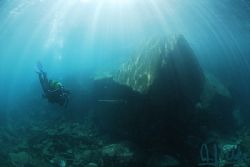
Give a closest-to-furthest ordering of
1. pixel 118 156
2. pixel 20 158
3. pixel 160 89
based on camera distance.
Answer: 1. pixel 160 89
2. pixel 118 156
3. pixel 20 158

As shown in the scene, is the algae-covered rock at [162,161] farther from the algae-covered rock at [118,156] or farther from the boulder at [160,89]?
the boulder at [160,89]

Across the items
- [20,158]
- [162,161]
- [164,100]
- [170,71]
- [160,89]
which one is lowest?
[162,161]

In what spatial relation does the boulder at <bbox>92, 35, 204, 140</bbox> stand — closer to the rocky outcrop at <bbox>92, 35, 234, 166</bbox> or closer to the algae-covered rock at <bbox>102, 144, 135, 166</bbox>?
the rocky outcrop at <bbox>92, 35, 234, 166</bbox>

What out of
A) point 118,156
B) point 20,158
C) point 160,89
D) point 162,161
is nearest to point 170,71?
point 160,89

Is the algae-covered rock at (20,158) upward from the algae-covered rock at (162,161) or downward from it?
upward

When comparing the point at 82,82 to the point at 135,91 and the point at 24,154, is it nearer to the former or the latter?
the point at 24,154

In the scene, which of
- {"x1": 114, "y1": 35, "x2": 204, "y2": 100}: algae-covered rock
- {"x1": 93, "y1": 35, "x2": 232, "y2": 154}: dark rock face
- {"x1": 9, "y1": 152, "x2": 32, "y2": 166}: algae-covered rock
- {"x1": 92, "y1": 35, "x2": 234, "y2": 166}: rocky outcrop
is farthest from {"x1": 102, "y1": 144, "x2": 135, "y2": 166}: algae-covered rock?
{"x1": 9, "y1": 152, "x2": 32, "y2": 166}: algae-covered rock

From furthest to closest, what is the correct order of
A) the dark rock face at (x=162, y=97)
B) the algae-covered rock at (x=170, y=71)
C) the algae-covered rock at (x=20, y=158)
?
the algae-covered rock at (x=20, y=158)
the dark rock face at (x=162, y=97)
the algae-covered rock at (x=170, y=71)

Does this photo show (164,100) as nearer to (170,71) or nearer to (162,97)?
(162,97)

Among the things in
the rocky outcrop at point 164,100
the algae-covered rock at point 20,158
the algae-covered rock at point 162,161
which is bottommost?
the algae-covered rock at point 162,161

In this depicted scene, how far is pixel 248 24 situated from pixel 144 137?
17054mm

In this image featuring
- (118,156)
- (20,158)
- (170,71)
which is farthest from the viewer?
(20,158)

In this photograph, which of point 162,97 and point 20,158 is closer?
point 162,97

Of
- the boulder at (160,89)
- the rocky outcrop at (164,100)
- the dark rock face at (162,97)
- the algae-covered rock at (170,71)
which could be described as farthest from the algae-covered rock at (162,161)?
the algae-covered rock at (170,71)
